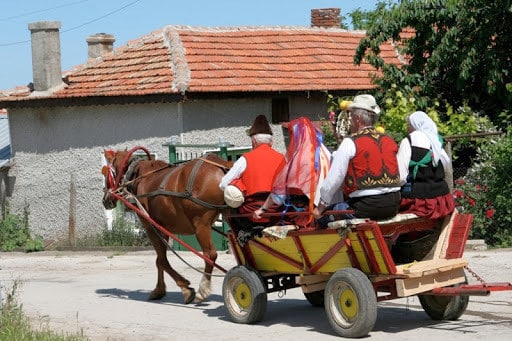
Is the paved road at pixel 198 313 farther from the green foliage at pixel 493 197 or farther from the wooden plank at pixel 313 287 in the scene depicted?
the green foliage at pixel 493 197

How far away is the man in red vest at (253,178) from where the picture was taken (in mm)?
11234

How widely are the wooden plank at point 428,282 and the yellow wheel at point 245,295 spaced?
1780 mm

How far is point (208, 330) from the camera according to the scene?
35.8 feet

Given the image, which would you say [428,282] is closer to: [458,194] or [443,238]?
[443,238]

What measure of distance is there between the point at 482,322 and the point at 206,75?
1265 cm

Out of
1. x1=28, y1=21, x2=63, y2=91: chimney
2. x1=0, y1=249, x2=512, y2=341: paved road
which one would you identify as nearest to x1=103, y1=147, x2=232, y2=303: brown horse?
x1=0, y1=249, x2=512, y2=341: paved road

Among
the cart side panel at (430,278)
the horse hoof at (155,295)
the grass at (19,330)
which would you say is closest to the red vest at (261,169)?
the cart side panel at (430,278)

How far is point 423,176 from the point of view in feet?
33.2

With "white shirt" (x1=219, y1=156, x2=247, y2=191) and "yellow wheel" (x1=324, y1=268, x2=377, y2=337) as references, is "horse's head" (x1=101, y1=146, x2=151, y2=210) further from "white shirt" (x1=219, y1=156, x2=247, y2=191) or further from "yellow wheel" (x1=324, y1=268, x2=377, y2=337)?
"yellow wheel" (x1=324, y1=268, x2=377, y2=337)

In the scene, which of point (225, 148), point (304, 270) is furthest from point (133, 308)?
point (225, 148)

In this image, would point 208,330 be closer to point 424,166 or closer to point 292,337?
point 292,337

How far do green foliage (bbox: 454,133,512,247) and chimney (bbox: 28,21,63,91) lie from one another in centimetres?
1141

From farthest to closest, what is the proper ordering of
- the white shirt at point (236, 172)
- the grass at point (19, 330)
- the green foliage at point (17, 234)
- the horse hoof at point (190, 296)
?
the green foliage at point (17, 234) < the horse hoof at point (190, 296) < the white shirt at point (236, 172) < the grass at point (19, 330)

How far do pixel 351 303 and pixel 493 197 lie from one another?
25.0 ft
